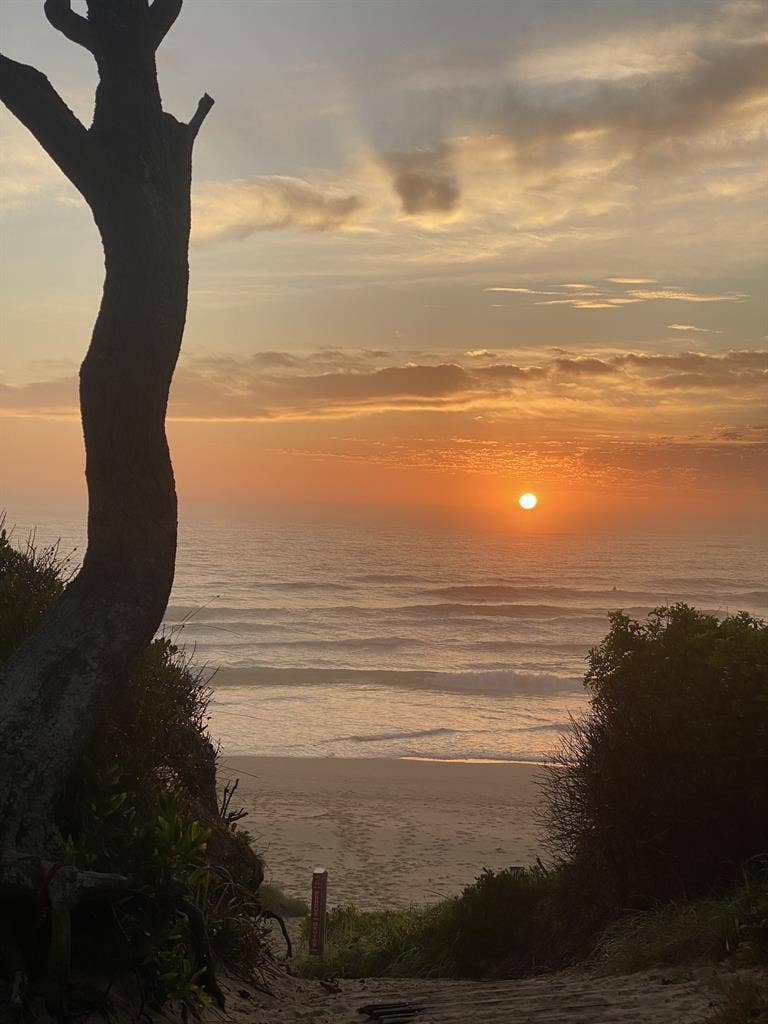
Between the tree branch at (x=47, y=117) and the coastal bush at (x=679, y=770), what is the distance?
25.2 feet

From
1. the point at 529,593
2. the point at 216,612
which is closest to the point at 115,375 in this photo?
the point at 216,612

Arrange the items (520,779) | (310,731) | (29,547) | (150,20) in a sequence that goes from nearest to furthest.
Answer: (150,20)
(29,547)
(520,779)
(310,731)

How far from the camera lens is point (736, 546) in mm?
147625

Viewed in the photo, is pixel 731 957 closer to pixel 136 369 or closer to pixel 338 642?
pixel 136 369


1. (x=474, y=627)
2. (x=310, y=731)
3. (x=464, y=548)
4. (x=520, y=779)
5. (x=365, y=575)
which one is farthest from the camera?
(x=464, y=548)

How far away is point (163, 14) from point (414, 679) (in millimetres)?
40447

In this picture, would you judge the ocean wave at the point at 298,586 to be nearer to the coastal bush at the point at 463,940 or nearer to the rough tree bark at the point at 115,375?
the coastal bush at the point at 463,940

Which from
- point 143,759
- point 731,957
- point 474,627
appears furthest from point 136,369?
point 474,627

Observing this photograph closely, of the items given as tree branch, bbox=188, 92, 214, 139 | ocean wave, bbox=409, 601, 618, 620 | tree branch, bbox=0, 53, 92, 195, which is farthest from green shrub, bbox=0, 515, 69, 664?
ocean wave, bbox=409, 601, 618, 620

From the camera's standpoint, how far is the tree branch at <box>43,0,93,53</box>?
7.62 metres

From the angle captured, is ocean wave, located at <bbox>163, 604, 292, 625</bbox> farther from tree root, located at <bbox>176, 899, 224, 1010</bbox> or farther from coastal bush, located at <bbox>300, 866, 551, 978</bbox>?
tree root, located at <bbox>176, 899, 224, 1010</bbox>

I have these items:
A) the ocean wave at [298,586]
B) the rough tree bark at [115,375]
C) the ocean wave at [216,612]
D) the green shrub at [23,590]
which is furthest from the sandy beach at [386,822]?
the ocean wave at [298,586]

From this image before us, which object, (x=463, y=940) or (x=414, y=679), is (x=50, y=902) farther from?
(x=414, y=679)

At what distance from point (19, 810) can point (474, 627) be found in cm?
5932
